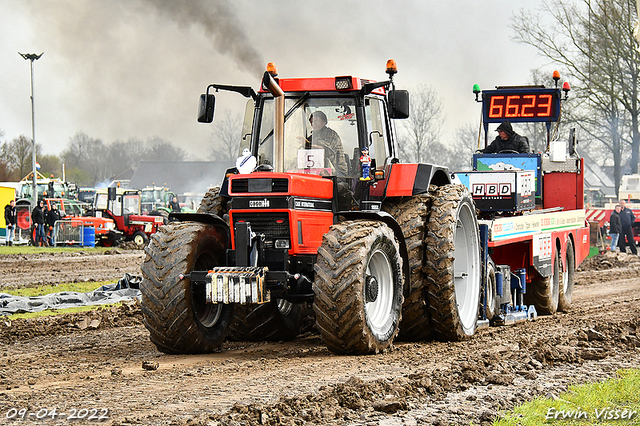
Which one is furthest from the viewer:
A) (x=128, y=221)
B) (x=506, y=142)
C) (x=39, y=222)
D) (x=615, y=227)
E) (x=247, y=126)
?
(x=128, y=221)

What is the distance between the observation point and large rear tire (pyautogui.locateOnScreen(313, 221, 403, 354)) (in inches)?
283

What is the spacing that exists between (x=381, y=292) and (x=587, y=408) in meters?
2.86

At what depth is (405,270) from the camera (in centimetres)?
851

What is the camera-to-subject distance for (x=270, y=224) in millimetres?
7867

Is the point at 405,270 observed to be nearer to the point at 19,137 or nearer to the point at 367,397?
the point at 367,397

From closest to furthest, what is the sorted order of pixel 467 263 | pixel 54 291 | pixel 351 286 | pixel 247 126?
pixel 351 286, pixel 247 126, pixel 467 263, pixel 54 291

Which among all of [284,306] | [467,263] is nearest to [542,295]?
[467,263]

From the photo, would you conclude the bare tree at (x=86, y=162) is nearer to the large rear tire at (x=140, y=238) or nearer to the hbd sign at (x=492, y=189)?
the large rear tire at (x=140, y=238)

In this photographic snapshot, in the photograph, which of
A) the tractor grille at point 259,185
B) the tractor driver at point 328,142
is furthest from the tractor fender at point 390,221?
the tractor grille at point 259,185

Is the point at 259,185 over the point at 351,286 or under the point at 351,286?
over

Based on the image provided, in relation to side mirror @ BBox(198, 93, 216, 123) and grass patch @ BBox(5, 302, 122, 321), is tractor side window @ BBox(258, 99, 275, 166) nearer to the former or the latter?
side mirror @ BBox(198, 93, 216, 123)

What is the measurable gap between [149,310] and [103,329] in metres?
3.24

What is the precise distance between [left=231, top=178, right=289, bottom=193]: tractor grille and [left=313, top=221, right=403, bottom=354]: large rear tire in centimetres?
70

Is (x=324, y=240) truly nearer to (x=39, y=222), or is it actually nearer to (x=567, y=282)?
(x=567, y=282)
